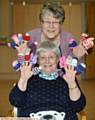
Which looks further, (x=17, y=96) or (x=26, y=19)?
(x=26, y=19)

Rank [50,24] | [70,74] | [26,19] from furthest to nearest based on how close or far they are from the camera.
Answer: [26,19], [50,24], [70,74]

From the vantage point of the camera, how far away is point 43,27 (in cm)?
189

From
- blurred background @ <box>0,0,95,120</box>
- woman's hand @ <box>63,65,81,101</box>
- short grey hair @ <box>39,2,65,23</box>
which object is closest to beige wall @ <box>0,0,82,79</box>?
blurred background @ <box>0,0,95,120</box>

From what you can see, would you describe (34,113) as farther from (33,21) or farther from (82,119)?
(33,21)

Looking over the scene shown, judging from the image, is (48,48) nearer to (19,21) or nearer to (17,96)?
(17,96)

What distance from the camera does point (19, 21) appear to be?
8.07 meters

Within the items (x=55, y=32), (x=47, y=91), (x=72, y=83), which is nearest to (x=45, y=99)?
(x=47, y=91)

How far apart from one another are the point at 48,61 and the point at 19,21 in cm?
638

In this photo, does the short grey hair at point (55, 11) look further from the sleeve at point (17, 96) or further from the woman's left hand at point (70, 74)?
the sleeve at point (17, 96)

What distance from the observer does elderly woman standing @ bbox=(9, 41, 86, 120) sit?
1.76 metres

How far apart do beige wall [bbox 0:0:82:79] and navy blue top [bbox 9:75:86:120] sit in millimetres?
6174

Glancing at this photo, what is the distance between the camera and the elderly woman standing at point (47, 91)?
69.2 inches

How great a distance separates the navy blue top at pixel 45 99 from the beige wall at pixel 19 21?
6.17 metres

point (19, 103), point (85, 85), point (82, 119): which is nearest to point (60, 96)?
point (19, 103)
